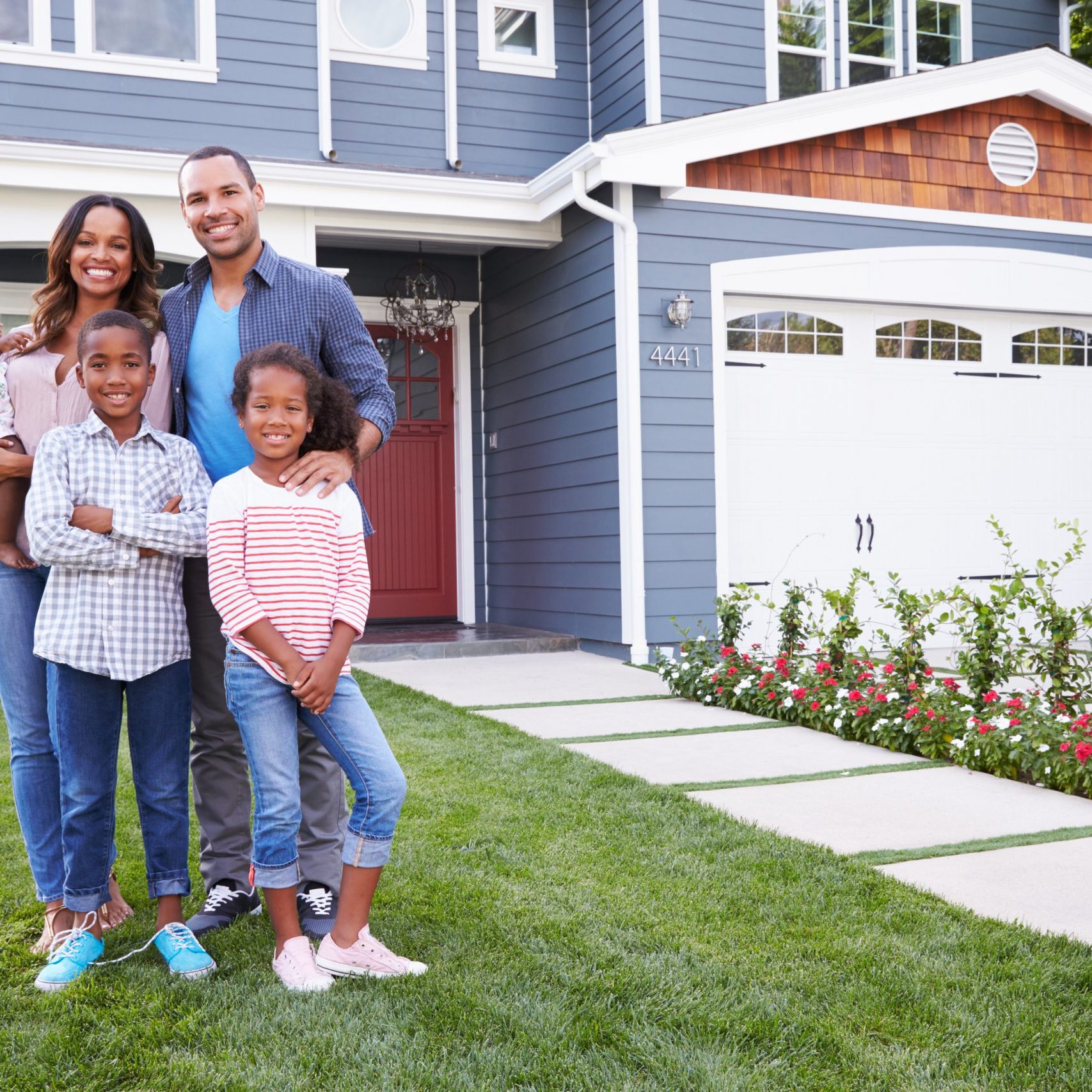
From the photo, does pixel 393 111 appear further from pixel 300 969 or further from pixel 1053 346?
pixel 300 969

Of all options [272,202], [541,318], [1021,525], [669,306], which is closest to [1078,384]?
[1021,525]

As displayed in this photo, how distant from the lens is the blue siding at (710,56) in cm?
776

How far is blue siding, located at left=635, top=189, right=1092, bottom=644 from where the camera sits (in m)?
6.64

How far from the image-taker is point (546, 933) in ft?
7.63

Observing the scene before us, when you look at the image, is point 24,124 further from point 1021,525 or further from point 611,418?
point 1021,525

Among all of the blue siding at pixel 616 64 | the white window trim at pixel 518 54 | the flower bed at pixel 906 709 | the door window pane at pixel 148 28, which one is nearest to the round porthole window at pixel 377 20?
the white window trim at pixel 518 54

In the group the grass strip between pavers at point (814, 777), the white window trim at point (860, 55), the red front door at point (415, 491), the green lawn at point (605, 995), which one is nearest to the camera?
the green lawn at point (605, 995)

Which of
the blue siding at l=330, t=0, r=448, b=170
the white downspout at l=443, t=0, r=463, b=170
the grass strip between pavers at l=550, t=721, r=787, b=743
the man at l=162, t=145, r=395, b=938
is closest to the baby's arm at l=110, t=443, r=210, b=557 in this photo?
the man at l=162, t=145, r=395, b=938

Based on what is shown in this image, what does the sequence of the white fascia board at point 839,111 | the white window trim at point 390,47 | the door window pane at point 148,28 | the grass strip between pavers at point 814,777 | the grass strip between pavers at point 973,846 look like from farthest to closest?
the white window trim at point 390,47 < the door window pane at point 148,28 < the white fascia board at point 839,111 < the grass strip between pavers at point 814,777 < the grass strip between pavers at point 973,846

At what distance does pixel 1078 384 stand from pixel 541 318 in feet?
11.9

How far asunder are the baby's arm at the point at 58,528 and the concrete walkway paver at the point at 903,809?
1.86 meters

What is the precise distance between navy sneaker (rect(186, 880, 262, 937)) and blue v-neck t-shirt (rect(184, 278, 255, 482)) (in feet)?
2.91

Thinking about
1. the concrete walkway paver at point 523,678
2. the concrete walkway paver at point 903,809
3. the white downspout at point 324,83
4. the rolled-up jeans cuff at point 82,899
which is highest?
the white downspout at point 324,83

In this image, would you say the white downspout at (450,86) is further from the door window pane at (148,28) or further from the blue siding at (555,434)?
the door window pane at (148,28)
